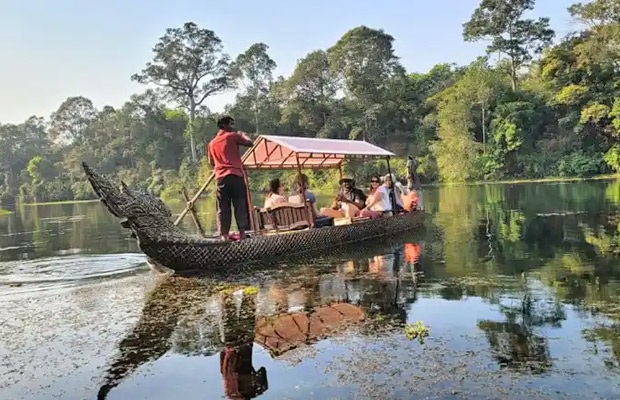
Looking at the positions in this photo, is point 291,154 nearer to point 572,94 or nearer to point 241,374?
point 241,374

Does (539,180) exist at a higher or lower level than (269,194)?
higher

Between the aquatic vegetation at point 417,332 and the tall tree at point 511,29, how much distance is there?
44.4 metres

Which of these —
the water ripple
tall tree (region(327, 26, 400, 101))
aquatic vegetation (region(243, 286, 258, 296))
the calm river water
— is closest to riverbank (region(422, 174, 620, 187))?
tall tree (region(327, 26, 400, 101))

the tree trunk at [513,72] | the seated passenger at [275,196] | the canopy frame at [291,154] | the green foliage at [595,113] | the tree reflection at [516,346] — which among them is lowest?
the tree reflection at [516,346]

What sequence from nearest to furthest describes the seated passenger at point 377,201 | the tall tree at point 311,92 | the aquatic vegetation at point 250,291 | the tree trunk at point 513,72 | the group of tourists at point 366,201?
the aquatic vegetation at point 250,291 < the group of tourists at point 366,201 < the seated passenger at point 377,201 < the tree trunk at point 513,72 < the tall tree at point 311,92

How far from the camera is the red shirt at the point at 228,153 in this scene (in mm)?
9328

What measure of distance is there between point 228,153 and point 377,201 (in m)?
5.32

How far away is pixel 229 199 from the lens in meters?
9.47

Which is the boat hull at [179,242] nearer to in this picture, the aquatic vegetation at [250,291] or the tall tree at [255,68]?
the aquatic vegetation at [250,291]

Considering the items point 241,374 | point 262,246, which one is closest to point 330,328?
point 241,374

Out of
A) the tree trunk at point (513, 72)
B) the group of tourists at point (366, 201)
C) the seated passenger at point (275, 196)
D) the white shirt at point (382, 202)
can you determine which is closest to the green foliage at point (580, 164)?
the tree trunk at point (513, 72)

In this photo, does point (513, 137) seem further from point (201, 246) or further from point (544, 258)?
point (201, 246)

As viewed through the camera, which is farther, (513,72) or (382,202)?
(513,72)

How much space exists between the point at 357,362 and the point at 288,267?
5.06 m
